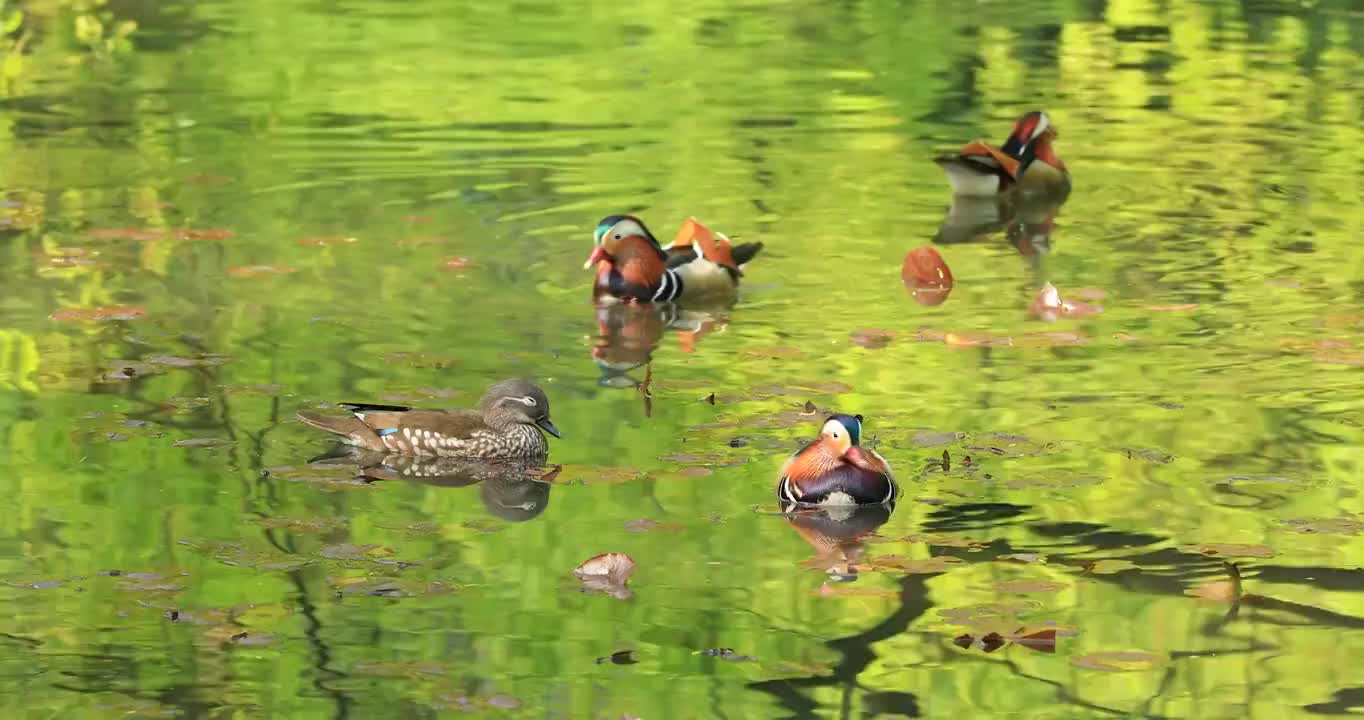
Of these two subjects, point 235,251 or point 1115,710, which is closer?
point 1115,710

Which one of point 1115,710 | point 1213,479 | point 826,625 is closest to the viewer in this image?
point 1115,710

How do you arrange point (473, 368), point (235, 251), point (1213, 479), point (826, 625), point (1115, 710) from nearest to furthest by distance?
1. point (1115, 710)
2. point (826, 625)
3. point (1213, 479)
4. point (473, 368)
5. point (235, 251)

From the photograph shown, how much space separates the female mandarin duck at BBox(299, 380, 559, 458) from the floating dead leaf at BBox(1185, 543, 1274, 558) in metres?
2.88

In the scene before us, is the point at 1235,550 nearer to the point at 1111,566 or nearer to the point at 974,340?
the point at 1111,566

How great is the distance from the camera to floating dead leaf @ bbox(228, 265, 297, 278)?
14.0 m

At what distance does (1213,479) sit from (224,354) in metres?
5.10

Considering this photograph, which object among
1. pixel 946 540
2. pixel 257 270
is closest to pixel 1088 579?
pixel 946 540

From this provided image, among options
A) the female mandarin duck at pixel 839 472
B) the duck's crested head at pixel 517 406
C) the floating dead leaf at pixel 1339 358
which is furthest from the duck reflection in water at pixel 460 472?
the floating dead leaf at pixel 1339 358

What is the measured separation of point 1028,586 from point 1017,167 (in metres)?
8.92

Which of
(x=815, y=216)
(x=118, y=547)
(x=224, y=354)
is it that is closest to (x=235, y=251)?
(x=224, y=354)

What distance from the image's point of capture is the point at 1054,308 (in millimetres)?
12914

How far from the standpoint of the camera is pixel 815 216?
15930mm

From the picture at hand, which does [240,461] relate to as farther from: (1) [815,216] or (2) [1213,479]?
(1) [815,216]

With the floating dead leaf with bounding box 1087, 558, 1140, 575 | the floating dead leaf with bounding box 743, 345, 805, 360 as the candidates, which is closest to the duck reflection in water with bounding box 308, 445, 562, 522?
the floating dead leaf with bounding box 743, 345, 805, 360
